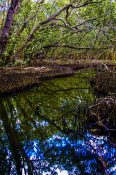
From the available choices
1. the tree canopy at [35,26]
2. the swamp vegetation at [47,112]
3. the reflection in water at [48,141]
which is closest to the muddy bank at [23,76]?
the swamp vegetation at [47,112]

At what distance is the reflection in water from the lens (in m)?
5.23

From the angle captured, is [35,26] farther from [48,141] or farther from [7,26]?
[48,141]

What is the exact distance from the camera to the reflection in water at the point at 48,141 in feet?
17.2

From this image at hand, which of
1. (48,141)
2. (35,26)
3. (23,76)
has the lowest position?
(48,141)

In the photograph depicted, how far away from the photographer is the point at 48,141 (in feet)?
21.3

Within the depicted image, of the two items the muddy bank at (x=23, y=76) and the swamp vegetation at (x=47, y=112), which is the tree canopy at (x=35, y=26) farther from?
the muddy bank at (x=23, y=76)

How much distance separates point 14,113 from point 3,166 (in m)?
3.45

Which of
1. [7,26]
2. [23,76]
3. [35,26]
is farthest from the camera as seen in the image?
[35,26]

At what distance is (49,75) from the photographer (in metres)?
14.3

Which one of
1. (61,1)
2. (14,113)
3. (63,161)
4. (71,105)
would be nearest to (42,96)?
(71,105)

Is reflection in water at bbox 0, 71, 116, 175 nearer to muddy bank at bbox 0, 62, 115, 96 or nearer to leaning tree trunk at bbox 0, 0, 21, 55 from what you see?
muddy bank at bbox 0, 62, 115, 96

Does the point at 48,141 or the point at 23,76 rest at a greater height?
the point at 23,76

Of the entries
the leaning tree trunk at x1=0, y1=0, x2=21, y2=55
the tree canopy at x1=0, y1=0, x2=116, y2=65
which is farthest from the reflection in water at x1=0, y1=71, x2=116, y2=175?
the tree canopy at x1=0, y1=0, x2=116, y2=65

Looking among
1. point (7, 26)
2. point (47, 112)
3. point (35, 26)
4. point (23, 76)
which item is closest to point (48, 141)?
point (47, 112)
